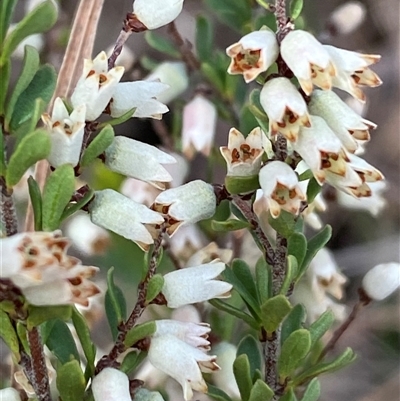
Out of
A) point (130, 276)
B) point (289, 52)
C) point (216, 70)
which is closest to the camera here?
point (289, 52)

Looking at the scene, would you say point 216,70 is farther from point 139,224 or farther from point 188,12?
point 188,12

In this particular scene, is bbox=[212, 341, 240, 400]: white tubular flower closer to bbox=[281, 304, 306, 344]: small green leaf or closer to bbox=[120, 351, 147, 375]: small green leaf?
bbox=[281, 304, 306, 344]: small green leaf

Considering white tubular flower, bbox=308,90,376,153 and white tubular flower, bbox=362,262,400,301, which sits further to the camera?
white tubular flower, bbox=362,262,400,301

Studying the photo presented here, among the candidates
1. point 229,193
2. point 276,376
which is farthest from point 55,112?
point 276,376

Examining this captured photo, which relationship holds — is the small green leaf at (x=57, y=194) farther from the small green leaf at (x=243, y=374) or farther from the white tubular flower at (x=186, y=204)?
the small green leaf at (x=243, y=374)

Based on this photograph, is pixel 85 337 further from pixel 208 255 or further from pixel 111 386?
pixel 208 255

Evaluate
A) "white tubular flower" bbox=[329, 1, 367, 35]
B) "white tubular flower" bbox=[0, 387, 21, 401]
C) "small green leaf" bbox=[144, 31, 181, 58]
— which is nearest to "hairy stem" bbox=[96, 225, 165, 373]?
"white tubular flower" bbox=[0, 387, 21, 401]
